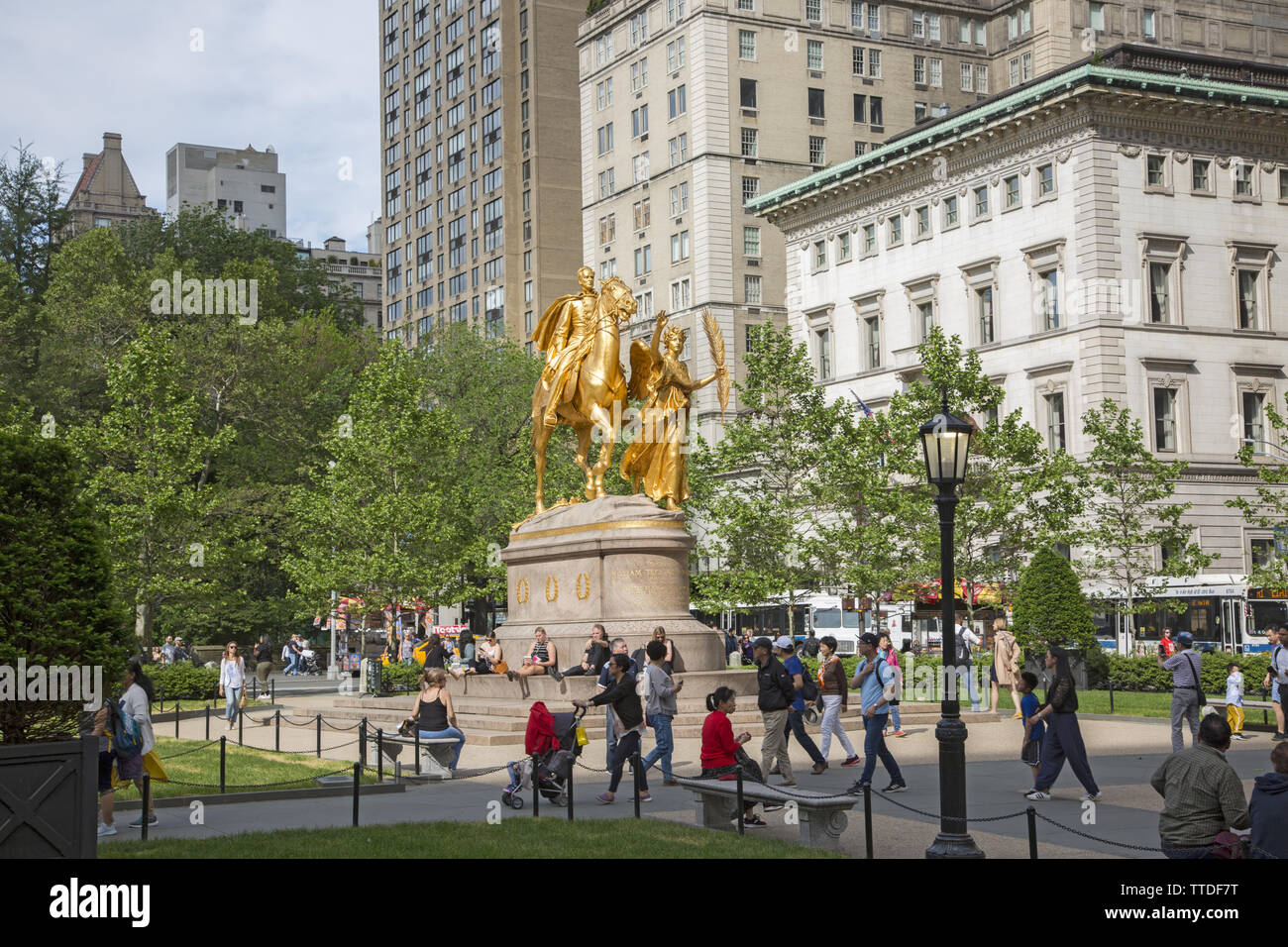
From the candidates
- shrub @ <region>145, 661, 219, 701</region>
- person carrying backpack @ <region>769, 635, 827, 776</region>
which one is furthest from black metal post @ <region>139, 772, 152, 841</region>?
shrub @ <region>145, 661, 219, 701</region>

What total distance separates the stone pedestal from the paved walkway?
319cm

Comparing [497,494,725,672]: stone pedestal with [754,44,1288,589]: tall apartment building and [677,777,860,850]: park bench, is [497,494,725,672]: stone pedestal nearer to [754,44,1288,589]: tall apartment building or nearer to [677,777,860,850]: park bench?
[677,777,860,850]: park bench

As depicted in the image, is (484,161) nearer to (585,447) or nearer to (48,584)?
(585,447)

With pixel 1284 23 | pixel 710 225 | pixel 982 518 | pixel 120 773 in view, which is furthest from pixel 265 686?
pixel 1284 23

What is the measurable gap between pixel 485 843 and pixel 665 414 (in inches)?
683

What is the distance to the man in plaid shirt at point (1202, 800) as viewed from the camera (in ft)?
35.3

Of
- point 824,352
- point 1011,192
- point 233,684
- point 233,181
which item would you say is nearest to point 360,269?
point 233,181

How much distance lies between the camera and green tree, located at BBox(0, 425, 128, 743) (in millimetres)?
12820

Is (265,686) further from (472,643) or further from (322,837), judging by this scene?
(322,837)

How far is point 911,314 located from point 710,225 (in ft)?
68.2

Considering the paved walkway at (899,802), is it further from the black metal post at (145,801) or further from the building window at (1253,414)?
the building window at (1253,414)

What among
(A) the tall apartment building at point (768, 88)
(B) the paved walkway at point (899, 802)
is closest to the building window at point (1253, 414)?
(A) the tall apartment building at point (768, 88)

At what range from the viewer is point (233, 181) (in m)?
A: 147

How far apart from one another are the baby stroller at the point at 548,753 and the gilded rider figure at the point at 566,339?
13759mm
